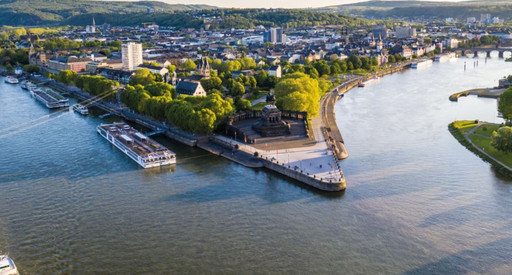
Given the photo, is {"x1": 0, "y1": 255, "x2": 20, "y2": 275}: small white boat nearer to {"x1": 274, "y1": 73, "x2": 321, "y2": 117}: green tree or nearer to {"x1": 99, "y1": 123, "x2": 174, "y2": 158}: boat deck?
{"x1": 99, "y1": 123, "x2": 174, "y2": 158}: boat deck

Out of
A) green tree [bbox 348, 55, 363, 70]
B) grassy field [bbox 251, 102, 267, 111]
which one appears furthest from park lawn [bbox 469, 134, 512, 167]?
green tree [bbox 348, 55, 363, 70]

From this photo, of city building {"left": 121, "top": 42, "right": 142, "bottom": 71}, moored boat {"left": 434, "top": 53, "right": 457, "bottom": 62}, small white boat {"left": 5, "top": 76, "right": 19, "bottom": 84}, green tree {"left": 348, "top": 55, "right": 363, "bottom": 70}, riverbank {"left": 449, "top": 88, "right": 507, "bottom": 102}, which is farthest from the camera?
moored boat {"left": 434, "top": 53, "right": 457, "bottom": 62}

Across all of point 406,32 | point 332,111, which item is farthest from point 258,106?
point 406,32

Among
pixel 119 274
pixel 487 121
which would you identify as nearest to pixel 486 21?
pixel 487 121

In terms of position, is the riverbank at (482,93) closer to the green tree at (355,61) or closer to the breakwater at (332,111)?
the breakwater at (332,111)

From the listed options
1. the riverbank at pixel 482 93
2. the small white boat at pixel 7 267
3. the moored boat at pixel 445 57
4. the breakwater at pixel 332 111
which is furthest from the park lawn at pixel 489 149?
the moored boat at pixel 445 57

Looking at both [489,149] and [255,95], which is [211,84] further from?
[489,149]
